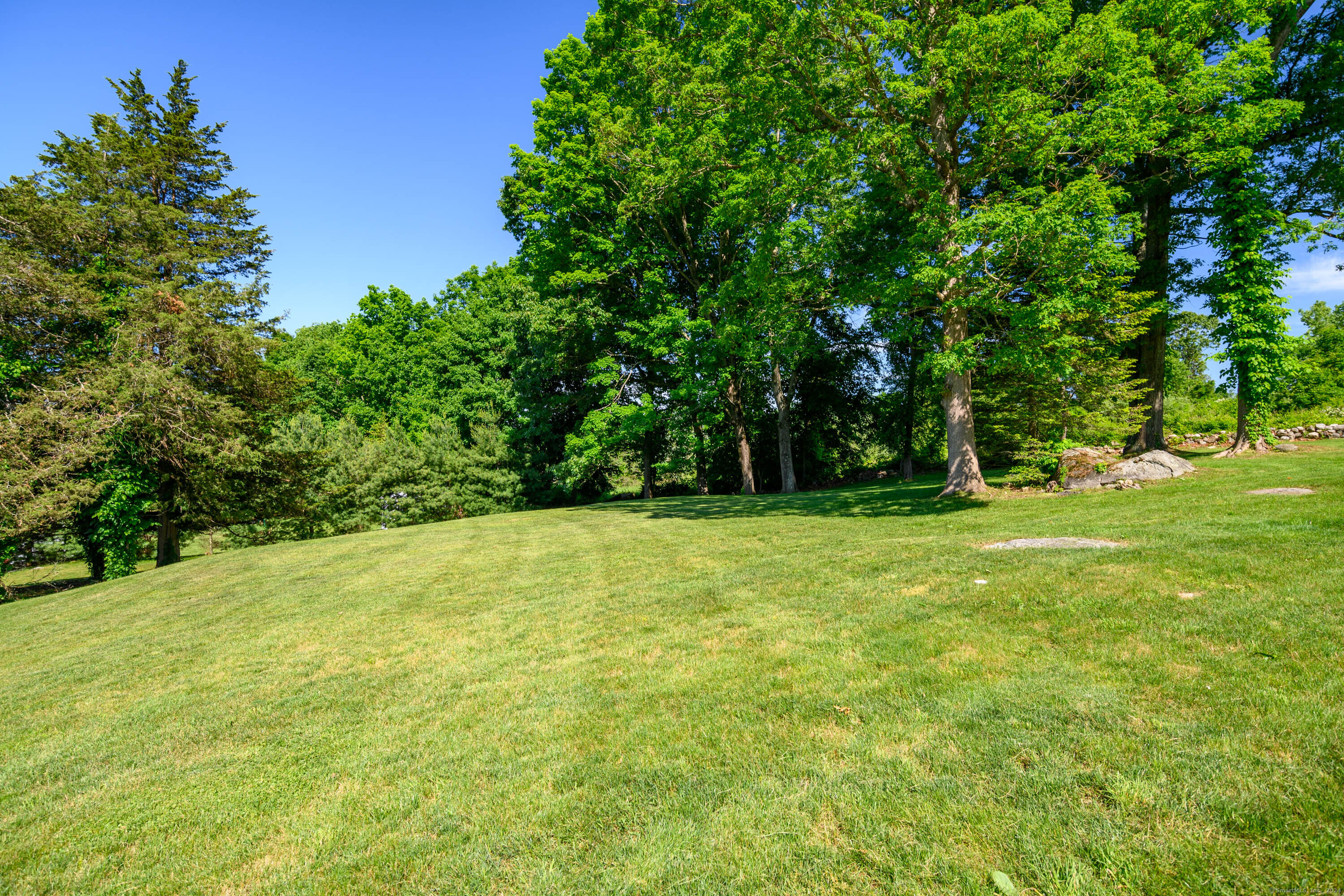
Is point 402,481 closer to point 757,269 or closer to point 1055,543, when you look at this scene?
point 757,269

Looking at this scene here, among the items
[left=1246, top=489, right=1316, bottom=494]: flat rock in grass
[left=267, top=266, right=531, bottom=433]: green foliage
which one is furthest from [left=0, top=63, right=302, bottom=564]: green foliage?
[left=1246, top=489, right=1316, bottom=494]: flat rock in grass

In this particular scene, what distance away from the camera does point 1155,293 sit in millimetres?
15930

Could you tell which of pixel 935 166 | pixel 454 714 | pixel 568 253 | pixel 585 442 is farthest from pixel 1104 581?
pixel 568 253

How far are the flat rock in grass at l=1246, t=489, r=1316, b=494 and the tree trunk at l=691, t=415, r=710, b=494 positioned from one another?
15996 mm

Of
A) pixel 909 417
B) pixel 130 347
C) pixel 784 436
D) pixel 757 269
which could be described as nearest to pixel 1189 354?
pixel 909 417

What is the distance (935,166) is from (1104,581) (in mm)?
11518

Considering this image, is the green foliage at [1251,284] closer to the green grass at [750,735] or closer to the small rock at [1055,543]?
the green grass at [750,735]

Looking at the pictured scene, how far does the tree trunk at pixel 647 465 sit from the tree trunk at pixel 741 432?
5.18 m

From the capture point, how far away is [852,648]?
14.7 ft

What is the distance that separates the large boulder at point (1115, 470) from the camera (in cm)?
1203

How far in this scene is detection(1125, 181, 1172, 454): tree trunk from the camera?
53.3 ft

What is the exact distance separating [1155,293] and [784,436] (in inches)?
489

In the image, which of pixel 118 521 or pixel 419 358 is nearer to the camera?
pixel 118 521

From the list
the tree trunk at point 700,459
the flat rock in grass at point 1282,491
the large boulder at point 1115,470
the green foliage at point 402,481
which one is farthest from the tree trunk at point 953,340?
the green foliage at point 402,481
